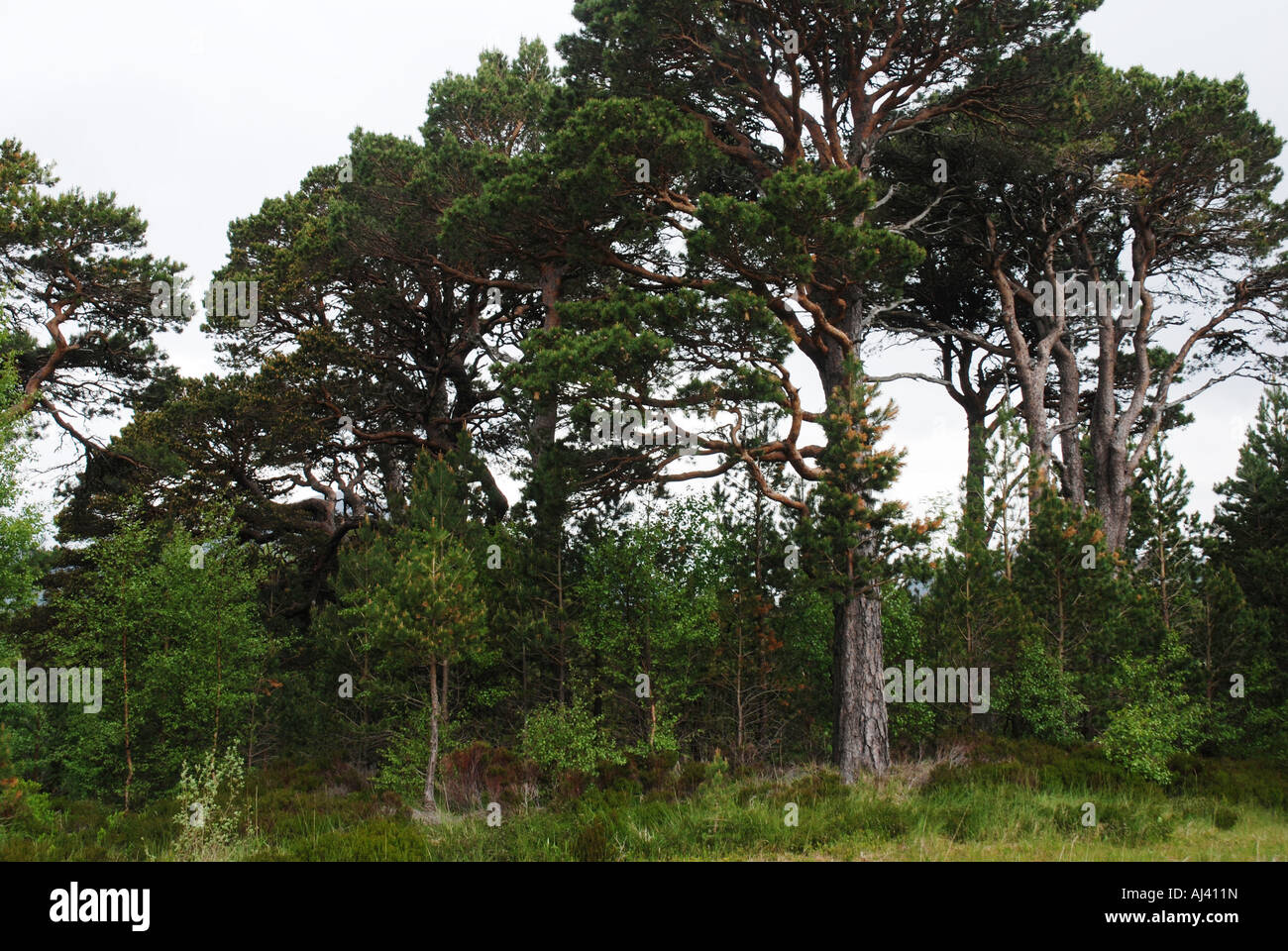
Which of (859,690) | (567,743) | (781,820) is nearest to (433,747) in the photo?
(567,743)

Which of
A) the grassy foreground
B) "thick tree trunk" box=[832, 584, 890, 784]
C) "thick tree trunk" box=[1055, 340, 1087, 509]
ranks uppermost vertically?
"thick tree trunk" box=[1055, 340, 1087, 509]

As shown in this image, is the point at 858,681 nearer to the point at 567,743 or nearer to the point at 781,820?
the point at 781,820

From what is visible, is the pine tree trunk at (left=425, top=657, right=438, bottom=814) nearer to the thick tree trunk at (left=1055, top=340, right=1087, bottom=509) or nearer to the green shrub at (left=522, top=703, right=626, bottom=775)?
the green shrub at (left=522, top=703, right=626, bottom=775)

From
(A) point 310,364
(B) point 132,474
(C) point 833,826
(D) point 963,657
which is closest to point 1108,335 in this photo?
(D) point 963,657

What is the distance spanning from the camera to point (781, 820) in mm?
10289

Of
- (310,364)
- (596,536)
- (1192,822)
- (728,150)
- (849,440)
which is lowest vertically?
(1192,822)

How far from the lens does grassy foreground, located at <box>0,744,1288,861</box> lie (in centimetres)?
954

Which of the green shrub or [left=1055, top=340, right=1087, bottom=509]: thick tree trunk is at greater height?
[left=1055, top=340, right=1087, bottom=509]: thick tree trunk

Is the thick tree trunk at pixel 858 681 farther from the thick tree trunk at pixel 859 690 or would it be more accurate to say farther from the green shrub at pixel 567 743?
the green shrub at pixel 567 743

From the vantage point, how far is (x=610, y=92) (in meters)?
15.7

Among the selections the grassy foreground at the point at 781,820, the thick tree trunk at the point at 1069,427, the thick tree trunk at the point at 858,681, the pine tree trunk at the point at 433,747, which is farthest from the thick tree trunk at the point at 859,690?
the thick tree trunk at the point at 1069,427

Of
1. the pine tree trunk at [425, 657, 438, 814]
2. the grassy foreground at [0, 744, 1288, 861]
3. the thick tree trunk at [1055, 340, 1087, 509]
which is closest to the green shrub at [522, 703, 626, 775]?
the grassy foreground at [0, 744, 1288, 861]

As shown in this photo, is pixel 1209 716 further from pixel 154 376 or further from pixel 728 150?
pixel 154 376
